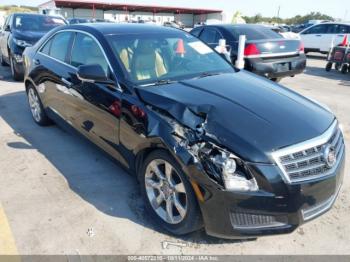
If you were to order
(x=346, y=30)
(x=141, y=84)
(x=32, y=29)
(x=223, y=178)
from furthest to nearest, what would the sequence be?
(x=346, y=30)
(x=32, y=29)
(x=141, y=84)
(x=223, y=178)

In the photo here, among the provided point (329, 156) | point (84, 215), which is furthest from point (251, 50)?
point (84, 215)

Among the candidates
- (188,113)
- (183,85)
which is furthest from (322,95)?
(188,113)

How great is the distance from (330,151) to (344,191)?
126 cm

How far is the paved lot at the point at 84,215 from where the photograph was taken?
274 cm

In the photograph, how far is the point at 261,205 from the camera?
A: 233 centimetres

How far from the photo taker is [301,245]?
9.10ft

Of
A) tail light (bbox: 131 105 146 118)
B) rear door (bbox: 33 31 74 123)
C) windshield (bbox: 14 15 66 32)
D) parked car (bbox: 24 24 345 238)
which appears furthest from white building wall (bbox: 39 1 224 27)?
tail light (bbox: 131 105 146 118)

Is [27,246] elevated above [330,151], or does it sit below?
below

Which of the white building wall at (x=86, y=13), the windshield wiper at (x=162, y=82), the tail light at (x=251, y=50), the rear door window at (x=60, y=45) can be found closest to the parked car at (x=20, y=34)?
the rear door window at (x=60, y=45)

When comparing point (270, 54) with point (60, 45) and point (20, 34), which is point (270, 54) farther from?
point (20, 34)

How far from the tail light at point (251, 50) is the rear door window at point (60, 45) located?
4.28 meters

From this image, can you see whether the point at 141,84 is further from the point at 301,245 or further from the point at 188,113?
the point at 301,245

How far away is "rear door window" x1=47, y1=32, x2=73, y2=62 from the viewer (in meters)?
4.35

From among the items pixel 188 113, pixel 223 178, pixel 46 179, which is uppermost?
pixel 188 113
